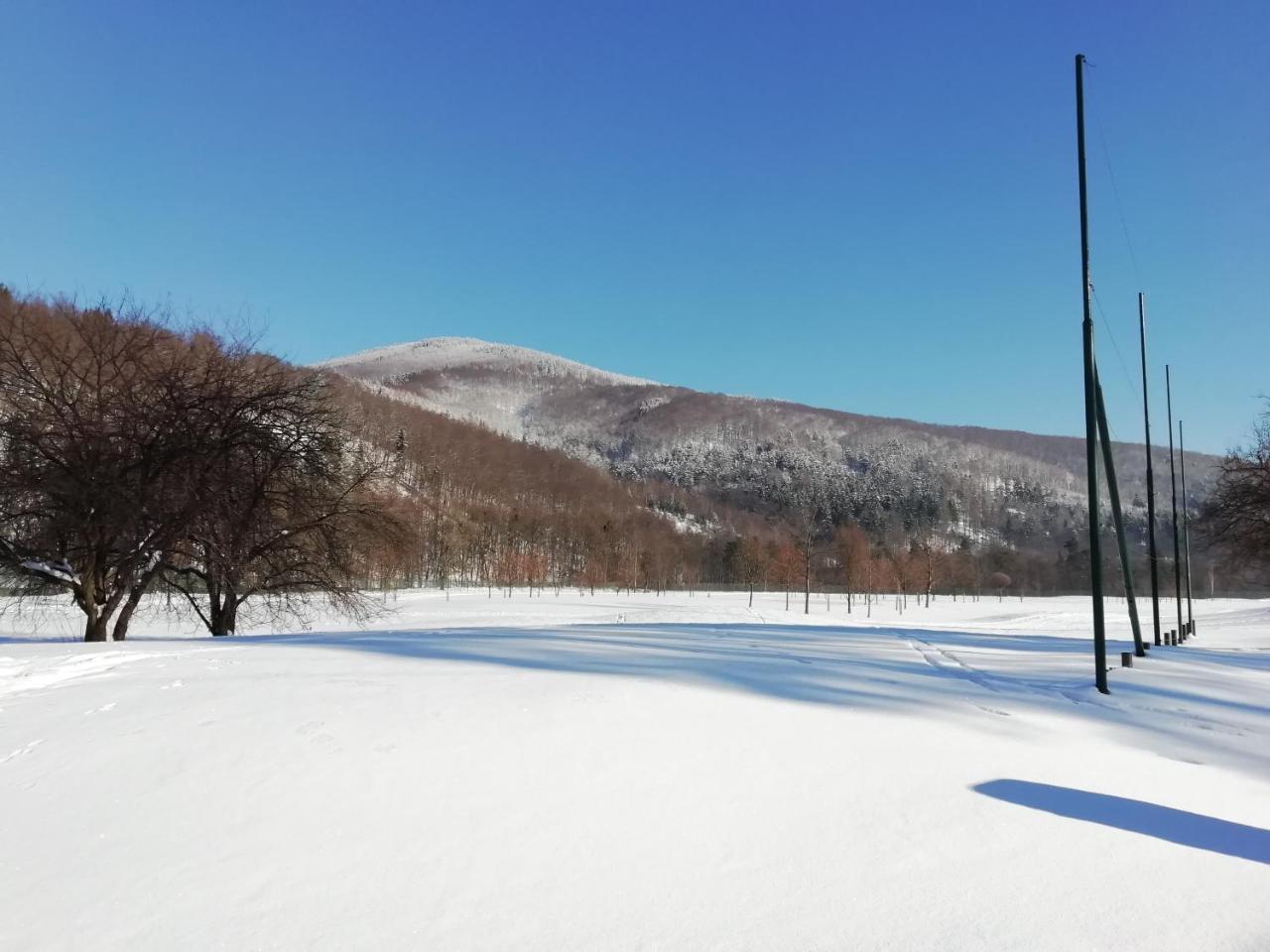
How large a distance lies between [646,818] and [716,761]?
91 cm

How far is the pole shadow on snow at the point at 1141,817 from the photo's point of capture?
167 inches

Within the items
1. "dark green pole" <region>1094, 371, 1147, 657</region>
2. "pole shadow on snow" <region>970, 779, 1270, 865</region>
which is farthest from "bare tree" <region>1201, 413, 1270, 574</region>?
"pole shadow on snow" <region>970, 779, 1270, 865</region>

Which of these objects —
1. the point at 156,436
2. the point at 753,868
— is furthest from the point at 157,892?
the point at 156,436

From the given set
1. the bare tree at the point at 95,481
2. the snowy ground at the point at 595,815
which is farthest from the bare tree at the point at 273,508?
the snowy ground at the point at 595,815

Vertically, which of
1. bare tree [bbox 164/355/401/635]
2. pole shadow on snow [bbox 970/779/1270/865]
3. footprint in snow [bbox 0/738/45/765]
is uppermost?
bare tree [bbox 164/355/401/635]

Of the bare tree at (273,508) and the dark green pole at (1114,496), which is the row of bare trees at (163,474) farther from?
the dark green pole at (1114,496)

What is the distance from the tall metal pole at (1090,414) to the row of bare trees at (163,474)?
13777 millimetres

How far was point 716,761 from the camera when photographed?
500cm

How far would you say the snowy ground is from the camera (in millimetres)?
3326

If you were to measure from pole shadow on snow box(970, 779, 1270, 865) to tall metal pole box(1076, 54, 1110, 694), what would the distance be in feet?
13.6

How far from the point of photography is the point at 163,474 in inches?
546

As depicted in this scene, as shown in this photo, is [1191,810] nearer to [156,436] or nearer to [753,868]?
[753,868]

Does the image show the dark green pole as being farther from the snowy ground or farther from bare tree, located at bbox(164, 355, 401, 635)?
bare tree, located at bbox(164, 355, 401, 635)

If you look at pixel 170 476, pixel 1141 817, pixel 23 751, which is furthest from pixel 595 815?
pixel 170 476
